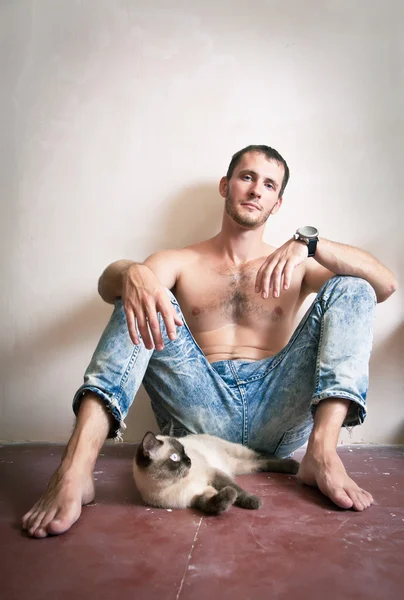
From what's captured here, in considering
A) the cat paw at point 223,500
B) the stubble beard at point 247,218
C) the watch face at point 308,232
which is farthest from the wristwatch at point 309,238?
the cat paw at point 223,500

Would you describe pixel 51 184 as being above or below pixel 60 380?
above

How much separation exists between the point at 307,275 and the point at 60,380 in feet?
3.63

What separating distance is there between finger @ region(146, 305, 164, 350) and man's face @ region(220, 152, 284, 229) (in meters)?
0.76

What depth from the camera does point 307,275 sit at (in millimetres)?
1808

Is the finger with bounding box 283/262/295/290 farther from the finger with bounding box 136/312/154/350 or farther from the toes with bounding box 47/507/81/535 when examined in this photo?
the toes with bounding box 47/507/81/535

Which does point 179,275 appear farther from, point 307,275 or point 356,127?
point 356,127

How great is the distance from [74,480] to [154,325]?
0.40 metres

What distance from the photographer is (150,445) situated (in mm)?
1165

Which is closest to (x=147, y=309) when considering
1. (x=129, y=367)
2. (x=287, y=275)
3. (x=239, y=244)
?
(x=129, y=367)

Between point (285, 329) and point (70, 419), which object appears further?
point (70, 419)

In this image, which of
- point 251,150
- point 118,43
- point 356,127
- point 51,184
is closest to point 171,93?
point 118,43

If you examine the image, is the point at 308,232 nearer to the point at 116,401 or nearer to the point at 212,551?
the point at 116,401

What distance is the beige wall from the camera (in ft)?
6.77

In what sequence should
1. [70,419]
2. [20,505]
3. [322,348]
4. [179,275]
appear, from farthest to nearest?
1. [70,419]
2. [179,275]
3. [322,348]
4. [20,505]
